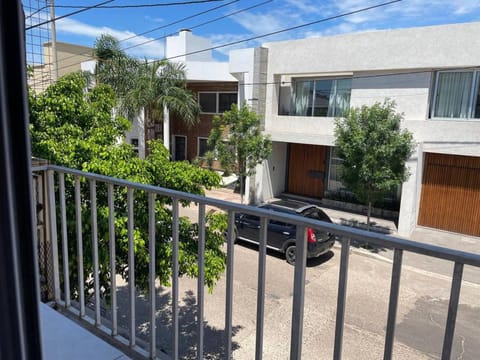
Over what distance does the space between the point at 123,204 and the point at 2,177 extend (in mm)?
3853

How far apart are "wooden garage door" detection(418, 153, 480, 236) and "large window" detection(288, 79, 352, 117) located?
3304mm

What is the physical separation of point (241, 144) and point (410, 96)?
17.4ft

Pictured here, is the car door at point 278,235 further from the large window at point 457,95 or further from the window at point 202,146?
the window at point 202,146

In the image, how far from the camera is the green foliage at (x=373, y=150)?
9398 mm

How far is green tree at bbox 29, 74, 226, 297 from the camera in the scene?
13.0 ft

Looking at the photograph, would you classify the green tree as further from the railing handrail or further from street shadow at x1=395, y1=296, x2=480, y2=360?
the railing handrail

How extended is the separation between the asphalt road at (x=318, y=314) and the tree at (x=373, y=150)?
2.33 m

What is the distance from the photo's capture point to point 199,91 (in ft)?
56.7

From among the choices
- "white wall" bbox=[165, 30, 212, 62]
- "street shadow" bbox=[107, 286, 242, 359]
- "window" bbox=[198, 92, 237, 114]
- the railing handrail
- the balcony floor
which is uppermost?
"white wall" bbox=[165, 30, 212, 62]

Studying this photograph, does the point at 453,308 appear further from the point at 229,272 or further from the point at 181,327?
the point at 181,327

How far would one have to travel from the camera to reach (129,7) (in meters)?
7.76

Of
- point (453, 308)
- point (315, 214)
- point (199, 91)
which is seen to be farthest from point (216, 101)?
point (453, 308)

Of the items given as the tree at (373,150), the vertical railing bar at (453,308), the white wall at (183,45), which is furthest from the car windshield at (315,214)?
the white wall at (183,45)

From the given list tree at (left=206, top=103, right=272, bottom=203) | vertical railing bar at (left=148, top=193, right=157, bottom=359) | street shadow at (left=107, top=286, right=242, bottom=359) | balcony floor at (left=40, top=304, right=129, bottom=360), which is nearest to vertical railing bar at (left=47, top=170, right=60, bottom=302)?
balcony floor at (left=40, top=304, right=129, bottom=360)
